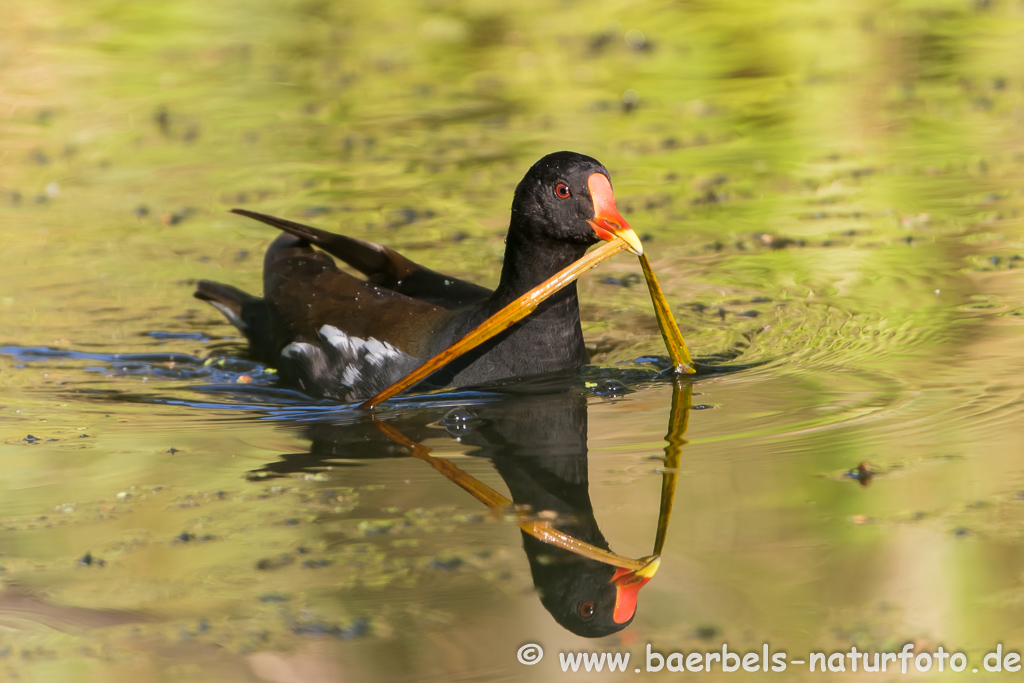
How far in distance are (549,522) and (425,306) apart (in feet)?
5.93

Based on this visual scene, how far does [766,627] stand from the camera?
2988 mm

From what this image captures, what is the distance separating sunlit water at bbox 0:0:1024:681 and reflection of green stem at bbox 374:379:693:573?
5 centimetres

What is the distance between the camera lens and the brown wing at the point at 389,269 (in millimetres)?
5348

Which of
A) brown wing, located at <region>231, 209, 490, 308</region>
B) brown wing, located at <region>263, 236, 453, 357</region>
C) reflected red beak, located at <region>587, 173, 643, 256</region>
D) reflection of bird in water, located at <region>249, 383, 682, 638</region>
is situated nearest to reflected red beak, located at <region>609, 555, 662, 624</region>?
reflection of bird in water, located at <region>249, 383, 682, 638</region>

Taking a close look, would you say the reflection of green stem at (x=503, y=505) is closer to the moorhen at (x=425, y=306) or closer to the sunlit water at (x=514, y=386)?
the sunlit water at (x=514, y=386)

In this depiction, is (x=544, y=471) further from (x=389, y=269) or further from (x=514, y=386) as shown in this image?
(x=389, y=269)

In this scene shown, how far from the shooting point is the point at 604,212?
15.3ft

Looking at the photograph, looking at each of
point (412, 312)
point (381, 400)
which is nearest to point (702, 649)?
point (381, 400)

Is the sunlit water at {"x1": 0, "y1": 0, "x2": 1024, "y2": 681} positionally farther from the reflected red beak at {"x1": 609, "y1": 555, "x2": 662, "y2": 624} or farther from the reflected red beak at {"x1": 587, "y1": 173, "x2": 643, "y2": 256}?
the reflected red beak at {"x1": 587, "y1": 173, "x2": 643, "y2": 256}

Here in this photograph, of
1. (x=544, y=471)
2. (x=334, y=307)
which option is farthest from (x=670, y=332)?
(x=334, y=307)

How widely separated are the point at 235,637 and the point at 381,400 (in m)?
1.83

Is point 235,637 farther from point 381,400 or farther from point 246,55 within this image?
point 246,55

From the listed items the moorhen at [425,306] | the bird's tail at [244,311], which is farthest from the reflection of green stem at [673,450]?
the bird's tail at [244,311]

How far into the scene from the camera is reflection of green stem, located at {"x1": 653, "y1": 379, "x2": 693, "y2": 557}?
3.50m
